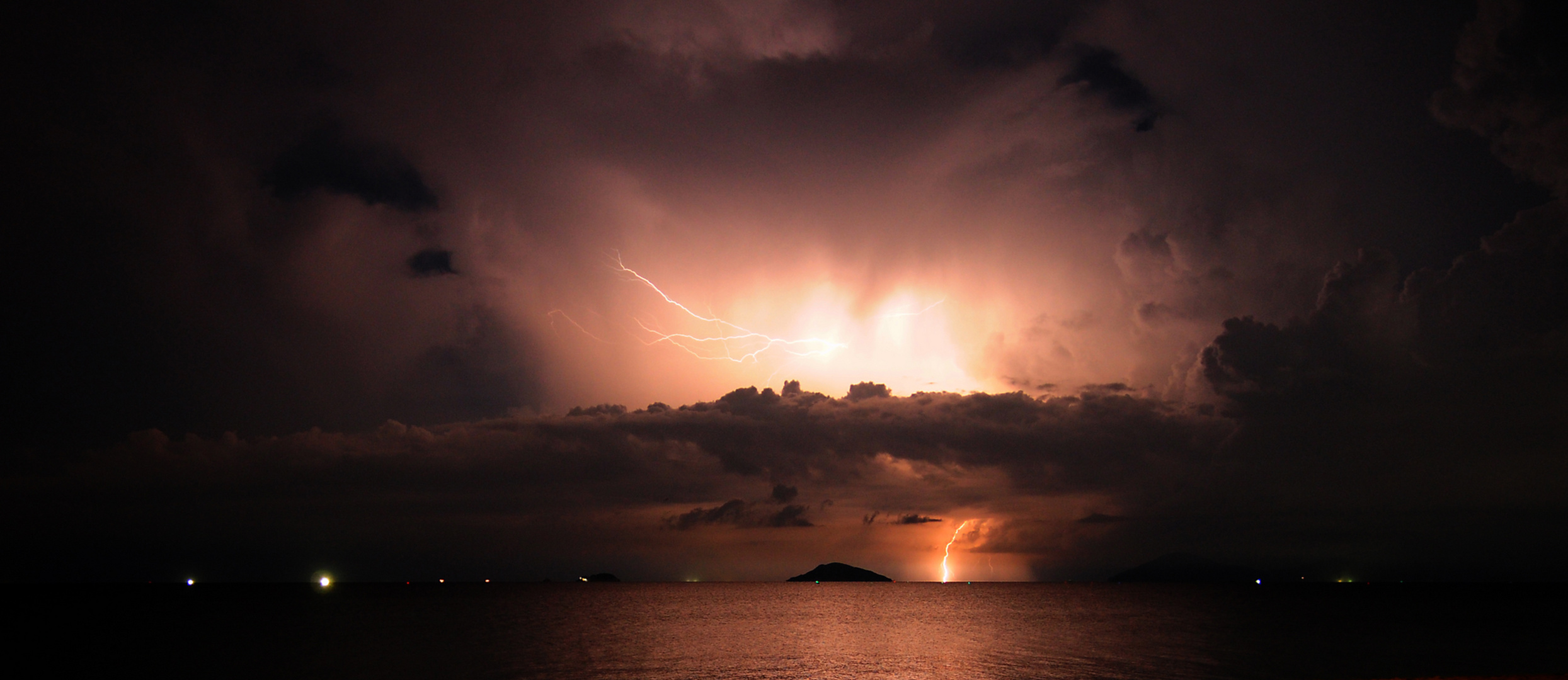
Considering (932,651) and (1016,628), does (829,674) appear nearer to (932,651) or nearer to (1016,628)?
(932,651)

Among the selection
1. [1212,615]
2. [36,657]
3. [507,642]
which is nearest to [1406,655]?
[1212,615]

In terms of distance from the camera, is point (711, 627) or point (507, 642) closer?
point (507, 642)

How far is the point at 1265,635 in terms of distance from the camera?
326ft

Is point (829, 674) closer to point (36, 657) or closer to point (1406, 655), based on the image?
point (1406, 655)

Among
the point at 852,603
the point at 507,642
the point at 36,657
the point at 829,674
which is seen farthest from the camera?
the point at 852,603

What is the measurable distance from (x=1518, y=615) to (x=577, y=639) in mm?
168515

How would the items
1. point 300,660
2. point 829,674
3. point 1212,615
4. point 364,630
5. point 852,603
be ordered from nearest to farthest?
point 829,674 → point 300,660 → point 364,630 → point 1212,615 → point 852,603

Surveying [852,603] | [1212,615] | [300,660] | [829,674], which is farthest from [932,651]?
[852,603]

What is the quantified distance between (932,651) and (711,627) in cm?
4248

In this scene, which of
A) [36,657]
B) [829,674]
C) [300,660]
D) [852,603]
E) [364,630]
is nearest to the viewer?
[829,674]

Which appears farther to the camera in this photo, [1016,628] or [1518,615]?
[1518,615]

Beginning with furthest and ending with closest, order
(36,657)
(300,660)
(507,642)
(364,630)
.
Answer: (364,630) → (507,642) → (36,657) → (300,660)

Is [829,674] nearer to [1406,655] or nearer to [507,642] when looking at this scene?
[507,642]

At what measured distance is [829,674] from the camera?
60.6 metres
